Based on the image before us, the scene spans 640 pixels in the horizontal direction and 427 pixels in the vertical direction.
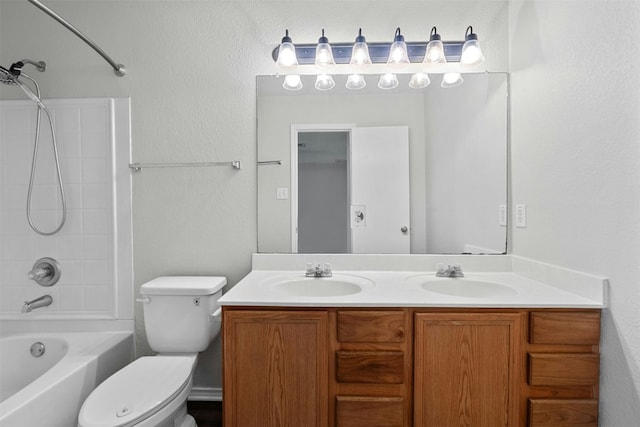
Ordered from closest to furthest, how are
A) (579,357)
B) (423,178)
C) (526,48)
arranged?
1. (579,357)
2. (526,48)
3. (423,178)

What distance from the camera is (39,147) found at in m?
1.77

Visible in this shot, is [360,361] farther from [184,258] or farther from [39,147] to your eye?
[39,147]

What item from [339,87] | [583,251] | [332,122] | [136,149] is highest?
[339,87]

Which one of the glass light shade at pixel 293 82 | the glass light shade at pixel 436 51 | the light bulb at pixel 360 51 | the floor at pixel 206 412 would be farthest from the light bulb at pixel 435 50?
the floor at pixel 206 412

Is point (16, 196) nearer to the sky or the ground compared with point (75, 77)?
nearer to the ground

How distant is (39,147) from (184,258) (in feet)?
3.45

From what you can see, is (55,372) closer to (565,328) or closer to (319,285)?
(319,285)

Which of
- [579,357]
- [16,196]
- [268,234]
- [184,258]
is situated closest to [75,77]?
[16,196]

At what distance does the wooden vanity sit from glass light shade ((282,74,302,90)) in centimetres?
120

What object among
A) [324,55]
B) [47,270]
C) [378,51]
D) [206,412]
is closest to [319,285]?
[206,412]

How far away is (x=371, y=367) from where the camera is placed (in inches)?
45.1

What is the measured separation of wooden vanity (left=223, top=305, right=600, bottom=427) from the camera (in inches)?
43.9

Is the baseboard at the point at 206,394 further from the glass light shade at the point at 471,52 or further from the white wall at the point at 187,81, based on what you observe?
the glass light shade at the point at 471,52

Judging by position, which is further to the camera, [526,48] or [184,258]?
[184,258]
